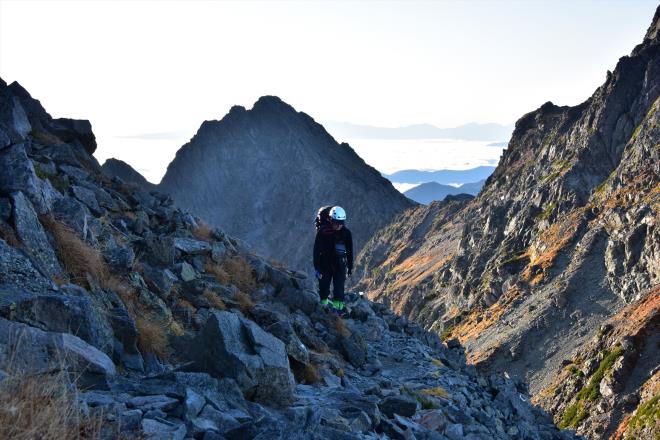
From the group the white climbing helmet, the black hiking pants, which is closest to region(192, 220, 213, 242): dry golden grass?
the black hiking pants

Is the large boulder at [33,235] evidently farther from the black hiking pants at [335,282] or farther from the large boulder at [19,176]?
the black hiking pants at [335,282]

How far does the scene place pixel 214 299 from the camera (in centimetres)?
1305

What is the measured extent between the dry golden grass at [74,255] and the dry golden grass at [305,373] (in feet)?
11.1

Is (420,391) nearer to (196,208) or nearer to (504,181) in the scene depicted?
(504,181)

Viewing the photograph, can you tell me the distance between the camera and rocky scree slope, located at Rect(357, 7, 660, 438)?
69.2 m

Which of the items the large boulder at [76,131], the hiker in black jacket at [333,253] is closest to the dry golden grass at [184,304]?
the hiker in black jacket at [333,253]

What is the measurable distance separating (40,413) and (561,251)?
85.7m

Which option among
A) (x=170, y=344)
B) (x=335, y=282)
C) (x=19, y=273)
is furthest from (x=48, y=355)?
(x=335, y=282)

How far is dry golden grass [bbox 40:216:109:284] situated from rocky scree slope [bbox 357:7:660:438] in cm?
5234

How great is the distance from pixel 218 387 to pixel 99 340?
5.24ft

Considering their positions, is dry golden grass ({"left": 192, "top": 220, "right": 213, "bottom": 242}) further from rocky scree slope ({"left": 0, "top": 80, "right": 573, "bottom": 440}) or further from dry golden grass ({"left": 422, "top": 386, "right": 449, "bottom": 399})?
dry golden grass ({"left": 422, "top": 386, "right": 449, "bottom": 399})

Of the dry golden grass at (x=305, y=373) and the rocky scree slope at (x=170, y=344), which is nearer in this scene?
the rocky scree slope at (x=170, y=344)

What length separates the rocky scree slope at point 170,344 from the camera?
5.74m

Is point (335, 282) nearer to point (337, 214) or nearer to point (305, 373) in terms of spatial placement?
point (337, 214)
